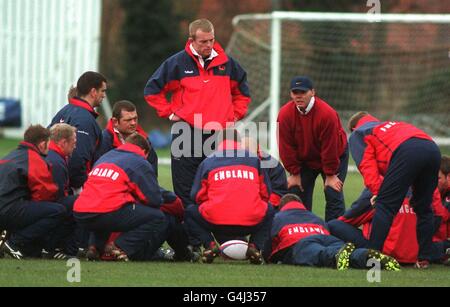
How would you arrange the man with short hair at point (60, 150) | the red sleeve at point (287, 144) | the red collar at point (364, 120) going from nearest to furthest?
the man with short hair at point (60, 150)
the red collar at point (364, 120)
the red sleeve at point (287, 144)

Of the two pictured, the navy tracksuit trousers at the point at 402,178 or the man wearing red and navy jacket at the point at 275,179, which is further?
the man wearing red and navy jacket at the point at 275,179

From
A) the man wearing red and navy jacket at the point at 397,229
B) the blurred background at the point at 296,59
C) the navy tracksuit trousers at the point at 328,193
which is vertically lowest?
the blurred background at the point at 296,59

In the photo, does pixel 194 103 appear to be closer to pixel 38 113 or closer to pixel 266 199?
pixel 266 199

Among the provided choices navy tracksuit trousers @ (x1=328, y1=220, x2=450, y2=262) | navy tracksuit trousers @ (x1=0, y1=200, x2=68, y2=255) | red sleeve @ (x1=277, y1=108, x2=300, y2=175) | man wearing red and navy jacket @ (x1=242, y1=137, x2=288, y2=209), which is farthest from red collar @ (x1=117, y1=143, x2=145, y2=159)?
red sleeve @ (x1=277, y1=108, x2=300, y2=175)

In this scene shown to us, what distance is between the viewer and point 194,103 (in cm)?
1145

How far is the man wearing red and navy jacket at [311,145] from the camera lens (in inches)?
461

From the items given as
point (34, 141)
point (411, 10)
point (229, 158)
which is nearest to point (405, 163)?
point (229, 158)

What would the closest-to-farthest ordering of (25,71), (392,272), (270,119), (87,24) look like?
(392,272), (270,119), (87,24), (25,71)

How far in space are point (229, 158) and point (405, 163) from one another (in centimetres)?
162

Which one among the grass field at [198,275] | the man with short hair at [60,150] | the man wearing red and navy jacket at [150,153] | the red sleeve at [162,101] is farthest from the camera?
the red sleeve at [162,101]

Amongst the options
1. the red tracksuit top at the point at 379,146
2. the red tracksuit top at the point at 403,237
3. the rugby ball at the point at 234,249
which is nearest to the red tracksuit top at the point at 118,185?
the rugby ball at the point at 234,249

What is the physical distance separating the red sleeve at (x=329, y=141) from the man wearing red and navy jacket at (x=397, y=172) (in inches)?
64.9

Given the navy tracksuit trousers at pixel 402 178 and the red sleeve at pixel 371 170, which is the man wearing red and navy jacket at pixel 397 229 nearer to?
the navy tracksuit trousers at pixel 402 178

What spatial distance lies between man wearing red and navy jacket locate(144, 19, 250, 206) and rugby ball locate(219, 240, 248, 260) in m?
1.38
